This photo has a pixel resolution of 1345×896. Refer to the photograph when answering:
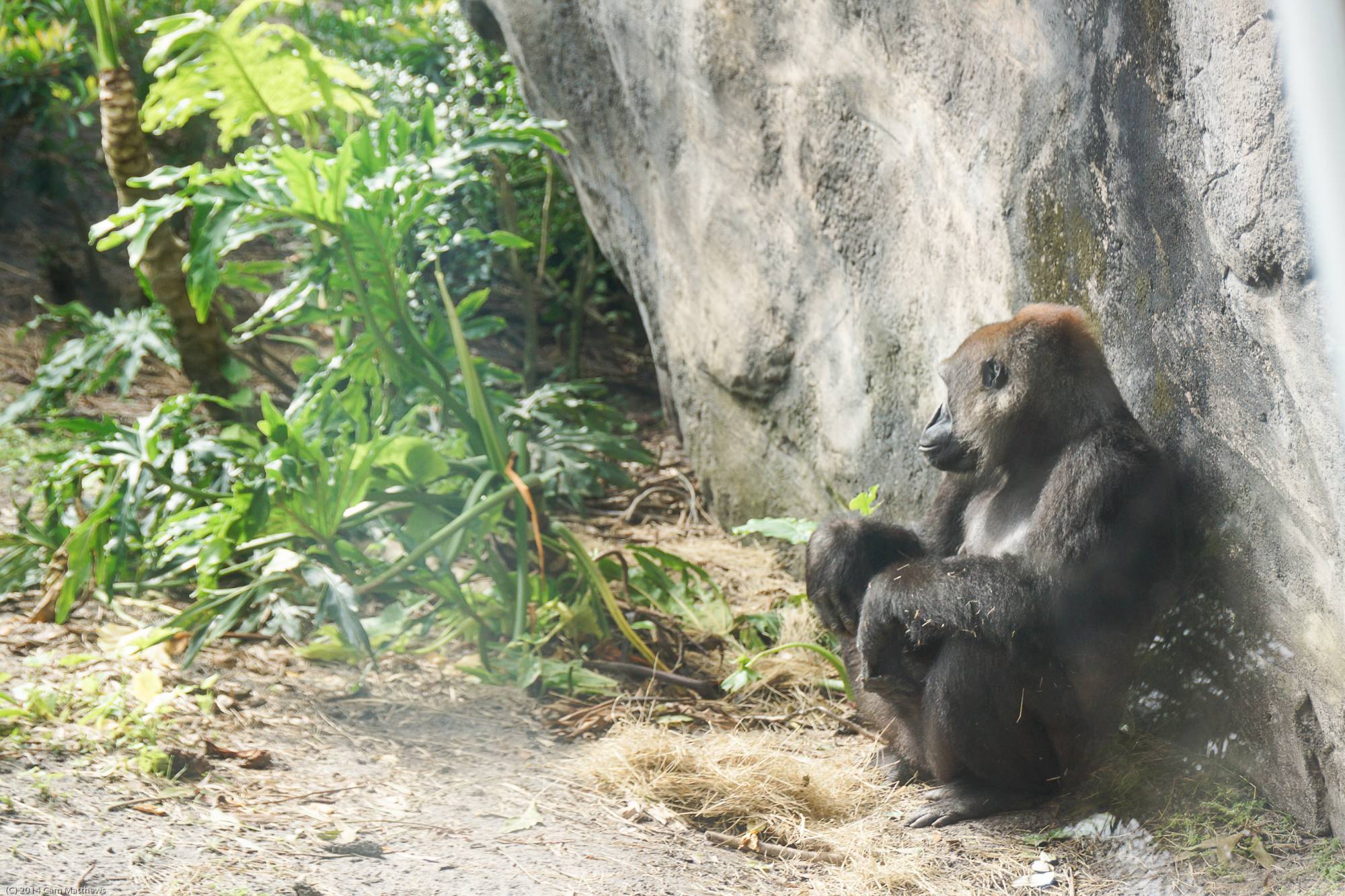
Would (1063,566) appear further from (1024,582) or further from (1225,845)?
(1225,845)

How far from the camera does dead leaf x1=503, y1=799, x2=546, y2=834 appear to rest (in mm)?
2613

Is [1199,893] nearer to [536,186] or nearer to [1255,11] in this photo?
[1255,11]

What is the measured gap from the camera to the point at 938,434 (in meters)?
2.85

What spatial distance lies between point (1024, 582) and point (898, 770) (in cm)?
81

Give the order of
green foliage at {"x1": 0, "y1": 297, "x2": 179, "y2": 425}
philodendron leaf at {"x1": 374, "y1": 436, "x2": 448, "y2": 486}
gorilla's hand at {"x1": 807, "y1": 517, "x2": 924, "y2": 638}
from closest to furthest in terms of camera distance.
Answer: gorilla's hand at {"x1": 807, "y1": 517, "x2": 924, "y2": 638} < philodendron leaf at {"x1": 374, "y1": 436, "x2": 448, "y2": 486} < green foliage at {"x1": 0, "y1": 297, "x2": 179, "y2": 425}

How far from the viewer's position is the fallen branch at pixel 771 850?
258cm

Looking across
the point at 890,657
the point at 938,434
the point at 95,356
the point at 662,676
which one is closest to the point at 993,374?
the point at 938,434

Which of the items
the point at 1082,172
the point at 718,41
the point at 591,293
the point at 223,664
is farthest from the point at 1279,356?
the point at 591,293

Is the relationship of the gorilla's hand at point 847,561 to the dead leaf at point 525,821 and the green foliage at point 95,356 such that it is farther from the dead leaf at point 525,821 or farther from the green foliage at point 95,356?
the green foliage at point 95,356

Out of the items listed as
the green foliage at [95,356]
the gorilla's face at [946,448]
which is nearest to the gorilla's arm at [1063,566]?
the gorilla's face at [946,448]

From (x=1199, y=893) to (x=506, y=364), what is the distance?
5492mm

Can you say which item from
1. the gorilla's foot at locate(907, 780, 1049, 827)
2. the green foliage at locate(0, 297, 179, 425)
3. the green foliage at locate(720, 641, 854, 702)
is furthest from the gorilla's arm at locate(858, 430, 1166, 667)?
the green foliage at locate(0, 297, 179, 425)

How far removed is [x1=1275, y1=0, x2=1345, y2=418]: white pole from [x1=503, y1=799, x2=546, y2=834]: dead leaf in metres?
1.98

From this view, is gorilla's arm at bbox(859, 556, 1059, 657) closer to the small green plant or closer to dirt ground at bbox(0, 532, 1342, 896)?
dirt ground at bbox(0, 532, 1342, 896)
